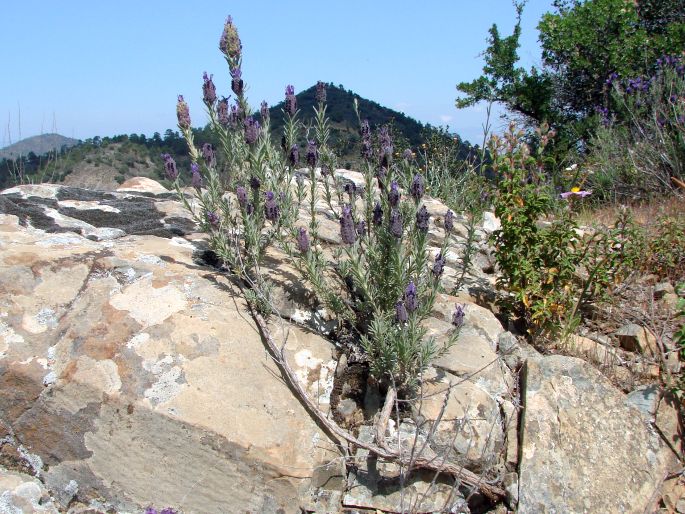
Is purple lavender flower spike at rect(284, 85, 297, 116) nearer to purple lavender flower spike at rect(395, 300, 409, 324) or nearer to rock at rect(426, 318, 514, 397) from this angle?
purple lavender flower spike at rect(395, 300, 409, 324)

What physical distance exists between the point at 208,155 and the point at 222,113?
0.28m

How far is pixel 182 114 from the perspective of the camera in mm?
3355

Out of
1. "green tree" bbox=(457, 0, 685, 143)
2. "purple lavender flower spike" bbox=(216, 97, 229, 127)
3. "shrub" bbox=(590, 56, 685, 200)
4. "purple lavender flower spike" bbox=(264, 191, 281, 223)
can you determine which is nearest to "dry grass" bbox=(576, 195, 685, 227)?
"shrub" bbox=(590, 56, 685, 200)

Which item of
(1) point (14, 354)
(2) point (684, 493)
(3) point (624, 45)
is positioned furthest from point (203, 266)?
(3) point (624, 45)

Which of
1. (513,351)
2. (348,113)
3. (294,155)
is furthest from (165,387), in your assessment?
(348,113)

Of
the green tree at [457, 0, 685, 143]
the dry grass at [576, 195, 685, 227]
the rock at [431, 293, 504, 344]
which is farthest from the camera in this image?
the green tree at [457, 0, 685, 143]

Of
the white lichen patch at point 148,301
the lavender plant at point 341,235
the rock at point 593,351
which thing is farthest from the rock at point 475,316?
the white lichen patch at point 148,301

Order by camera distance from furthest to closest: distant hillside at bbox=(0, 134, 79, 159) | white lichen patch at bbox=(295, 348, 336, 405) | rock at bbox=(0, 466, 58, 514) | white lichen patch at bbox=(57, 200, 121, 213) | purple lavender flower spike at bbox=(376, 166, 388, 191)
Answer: distant hillside at bbox=(0, 134, 79, 159), white lichen patch at bbox=(57, 200, 121, 213), purple lavender flower spike at bbox=(376, 166, 388, 191), white lichen patch at bbox=(295, 348, 336, 405), rock at bbox=(0, 466, 58, 514)

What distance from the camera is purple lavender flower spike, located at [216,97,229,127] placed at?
11.3 ft

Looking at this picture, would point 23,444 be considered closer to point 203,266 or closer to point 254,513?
point 254,513

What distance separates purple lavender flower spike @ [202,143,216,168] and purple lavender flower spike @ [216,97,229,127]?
0.17 meters

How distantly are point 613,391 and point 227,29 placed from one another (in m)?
3.11

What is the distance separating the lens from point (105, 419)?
2.65 m

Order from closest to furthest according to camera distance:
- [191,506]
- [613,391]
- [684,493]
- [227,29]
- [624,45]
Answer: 1. [191,506]
2. [684,493]
3. [613,391]
4. [227,29]
5. [624,45]
